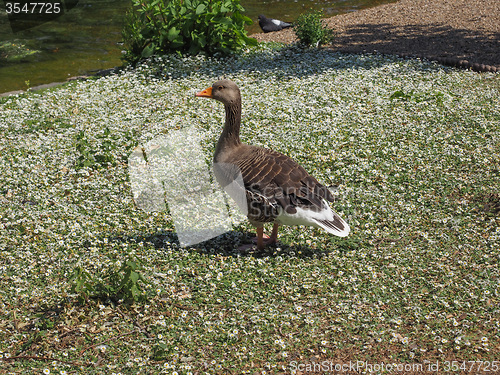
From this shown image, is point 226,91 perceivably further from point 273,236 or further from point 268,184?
point 273,236

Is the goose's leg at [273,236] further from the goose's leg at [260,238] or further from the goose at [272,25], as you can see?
the goose at [272,25]

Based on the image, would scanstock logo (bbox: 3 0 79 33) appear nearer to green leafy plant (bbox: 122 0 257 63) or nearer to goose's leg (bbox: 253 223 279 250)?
green leafy plant (bbox: 122 0 257 63)

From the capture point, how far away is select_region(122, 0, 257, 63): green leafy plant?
46.2 ft

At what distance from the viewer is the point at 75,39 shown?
1833 centimetres

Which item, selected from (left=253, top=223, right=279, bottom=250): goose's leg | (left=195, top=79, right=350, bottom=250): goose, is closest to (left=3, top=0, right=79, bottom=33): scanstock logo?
(left=195, top=79, right=350, bottom=250): goose

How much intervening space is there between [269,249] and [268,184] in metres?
1.12

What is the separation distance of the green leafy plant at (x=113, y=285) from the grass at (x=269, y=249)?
70 millimetres

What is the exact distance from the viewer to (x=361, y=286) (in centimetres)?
643

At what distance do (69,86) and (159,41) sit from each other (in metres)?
2.78

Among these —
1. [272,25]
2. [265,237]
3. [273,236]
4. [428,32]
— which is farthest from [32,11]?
[273,236]

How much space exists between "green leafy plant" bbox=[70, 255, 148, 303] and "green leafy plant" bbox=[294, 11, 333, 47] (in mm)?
11272

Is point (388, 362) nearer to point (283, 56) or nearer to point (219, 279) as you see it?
point (219, 279)

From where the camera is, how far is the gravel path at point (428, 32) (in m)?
15.2

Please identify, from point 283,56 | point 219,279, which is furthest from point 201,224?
point 283,56
